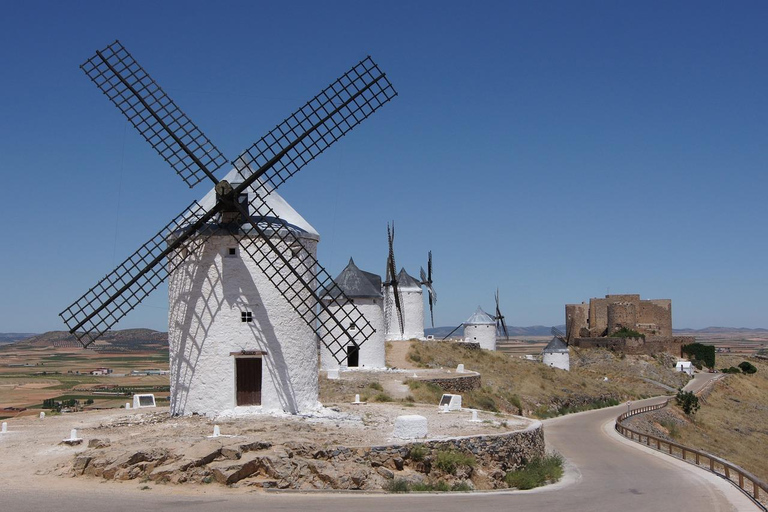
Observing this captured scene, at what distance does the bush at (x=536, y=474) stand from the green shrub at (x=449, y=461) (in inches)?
39.2

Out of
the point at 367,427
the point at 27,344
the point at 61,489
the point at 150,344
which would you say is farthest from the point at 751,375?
the point at 27,344

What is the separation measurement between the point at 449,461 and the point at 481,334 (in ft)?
104

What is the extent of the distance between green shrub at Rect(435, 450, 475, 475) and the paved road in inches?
42.5

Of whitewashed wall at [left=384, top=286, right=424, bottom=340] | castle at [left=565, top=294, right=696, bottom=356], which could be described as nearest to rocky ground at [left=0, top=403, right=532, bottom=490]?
whitewashed wall at [left=384, top=286, right=424, bottom=340]

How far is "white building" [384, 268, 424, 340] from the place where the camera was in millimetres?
38625

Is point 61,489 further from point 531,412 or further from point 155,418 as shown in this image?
point 531,412

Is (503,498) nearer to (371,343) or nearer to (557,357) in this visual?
(371,343)

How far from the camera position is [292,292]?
16.8 m

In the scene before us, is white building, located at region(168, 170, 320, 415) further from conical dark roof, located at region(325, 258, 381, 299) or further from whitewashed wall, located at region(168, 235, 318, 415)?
conical dark roof, located at region(325, 258, 381, 299)

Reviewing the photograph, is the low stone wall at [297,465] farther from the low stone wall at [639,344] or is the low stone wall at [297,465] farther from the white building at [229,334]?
the low stone wall at [639,344]

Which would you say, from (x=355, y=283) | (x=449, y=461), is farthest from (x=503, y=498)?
(x=355, y=283)

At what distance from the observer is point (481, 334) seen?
44.3m

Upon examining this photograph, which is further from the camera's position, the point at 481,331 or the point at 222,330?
the point at 481,331

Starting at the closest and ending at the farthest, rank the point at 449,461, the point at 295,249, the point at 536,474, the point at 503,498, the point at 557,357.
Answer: the point at 503,498 → the point at 449,461 → the point at 536,474 → the point at 295,249 → the point at 557,357
